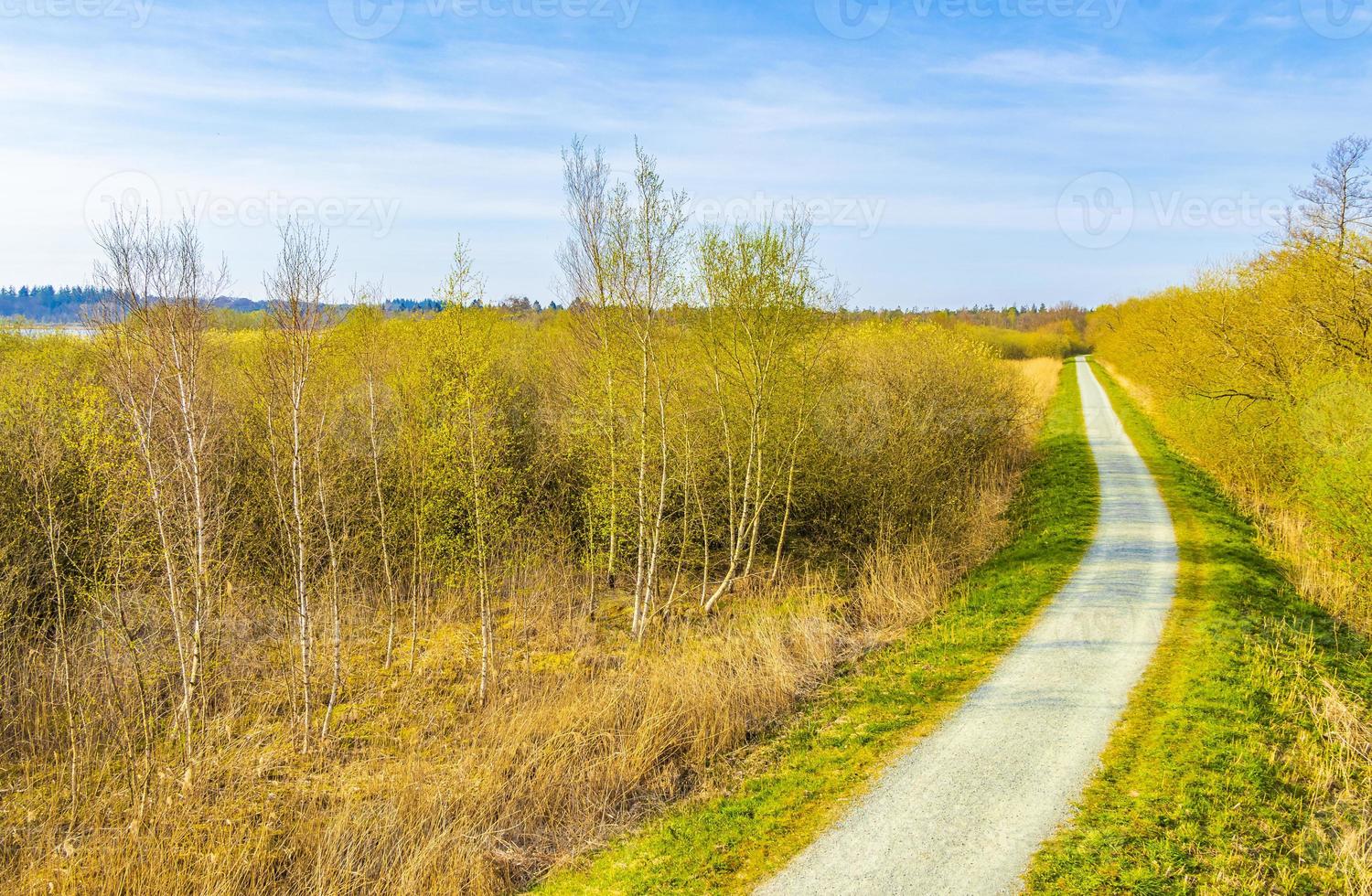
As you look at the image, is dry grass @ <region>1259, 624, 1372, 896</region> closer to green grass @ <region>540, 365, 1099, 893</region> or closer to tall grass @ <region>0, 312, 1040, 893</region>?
green grass @ <region>540, 365, 1099, 893</region>

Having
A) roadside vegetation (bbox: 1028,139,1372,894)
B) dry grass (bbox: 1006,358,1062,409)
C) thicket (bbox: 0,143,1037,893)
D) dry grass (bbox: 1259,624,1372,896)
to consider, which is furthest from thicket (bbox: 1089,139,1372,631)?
dry grass (bbox: 1006,358,1062,409)

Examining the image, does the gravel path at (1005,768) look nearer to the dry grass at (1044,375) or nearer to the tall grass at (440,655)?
the tall grass at (440,655)

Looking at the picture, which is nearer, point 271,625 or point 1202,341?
point 271,625

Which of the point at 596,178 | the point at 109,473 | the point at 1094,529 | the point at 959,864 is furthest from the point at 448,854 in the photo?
the point at 1094,529

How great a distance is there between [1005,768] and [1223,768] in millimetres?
2291

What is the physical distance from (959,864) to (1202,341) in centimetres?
2211

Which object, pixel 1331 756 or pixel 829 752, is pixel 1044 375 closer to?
pixel 1331 756

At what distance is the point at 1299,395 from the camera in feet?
53.2

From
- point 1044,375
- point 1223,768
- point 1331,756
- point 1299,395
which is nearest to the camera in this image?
point 1223,768

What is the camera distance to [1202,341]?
73.5 ft

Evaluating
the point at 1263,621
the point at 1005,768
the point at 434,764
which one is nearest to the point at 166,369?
the point at 434,764

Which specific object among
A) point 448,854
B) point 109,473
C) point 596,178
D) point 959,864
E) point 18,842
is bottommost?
point 18,842

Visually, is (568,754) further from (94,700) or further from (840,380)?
(840,380)

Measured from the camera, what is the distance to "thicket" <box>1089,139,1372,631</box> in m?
12.9
